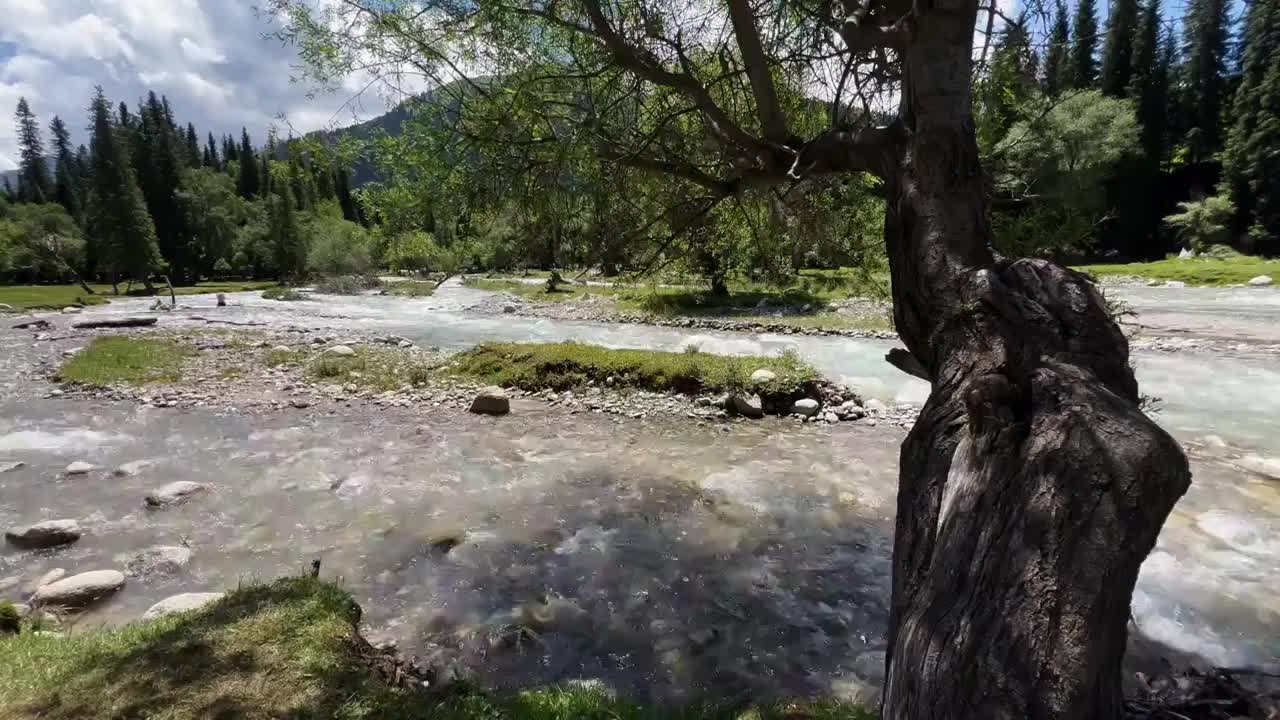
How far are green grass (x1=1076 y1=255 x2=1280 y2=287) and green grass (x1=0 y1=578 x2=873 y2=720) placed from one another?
34061 millimetres

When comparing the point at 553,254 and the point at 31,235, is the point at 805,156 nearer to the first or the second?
the point at 553,254

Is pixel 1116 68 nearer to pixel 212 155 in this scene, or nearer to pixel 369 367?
pixel 369 367

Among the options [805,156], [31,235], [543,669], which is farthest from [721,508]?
[31,235]

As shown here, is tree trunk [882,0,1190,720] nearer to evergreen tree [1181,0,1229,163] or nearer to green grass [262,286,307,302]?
green grass [262,286,307,302]

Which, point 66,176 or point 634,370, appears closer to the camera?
point 634,370

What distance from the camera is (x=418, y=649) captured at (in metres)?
5.21

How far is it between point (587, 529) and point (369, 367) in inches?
446

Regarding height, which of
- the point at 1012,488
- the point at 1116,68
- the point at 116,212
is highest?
the point at 1116,68

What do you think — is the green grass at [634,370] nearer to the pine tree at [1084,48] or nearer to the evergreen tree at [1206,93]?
the pine tree at [1084,48]

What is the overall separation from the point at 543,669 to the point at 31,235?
77247mm

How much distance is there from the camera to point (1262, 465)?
923 centimetres

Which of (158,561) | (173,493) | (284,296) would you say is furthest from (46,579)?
(284,296)

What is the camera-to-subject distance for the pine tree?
5.31 m

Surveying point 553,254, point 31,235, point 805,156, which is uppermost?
point 31,235
